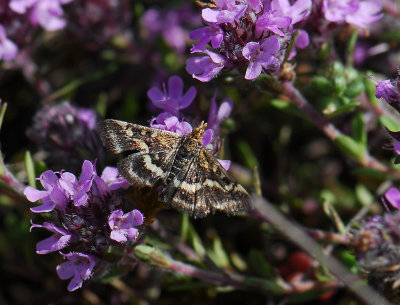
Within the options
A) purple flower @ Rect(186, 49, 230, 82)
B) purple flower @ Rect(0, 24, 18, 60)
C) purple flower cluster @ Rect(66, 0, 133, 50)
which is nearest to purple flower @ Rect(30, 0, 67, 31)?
purple flower @ Rect(0, 24, 18, 60)

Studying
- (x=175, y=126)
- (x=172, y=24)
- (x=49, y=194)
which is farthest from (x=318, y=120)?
(x=172, y=24)

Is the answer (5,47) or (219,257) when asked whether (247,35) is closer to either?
(219,257)

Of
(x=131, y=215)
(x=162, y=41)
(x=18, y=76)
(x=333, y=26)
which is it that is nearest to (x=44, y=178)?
(x=131, y=215)

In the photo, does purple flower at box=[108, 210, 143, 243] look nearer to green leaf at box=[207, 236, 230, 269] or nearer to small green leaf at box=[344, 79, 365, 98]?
green leaf at box=[207, 236, 230, 269]

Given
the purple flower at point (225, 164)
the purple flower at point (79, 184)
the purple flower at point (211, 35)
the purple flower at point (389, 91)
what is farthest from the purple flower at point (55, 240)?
the purple flower at point (389, 91)

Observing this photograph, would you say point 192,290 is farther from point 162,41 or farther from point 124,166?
point 162,41
